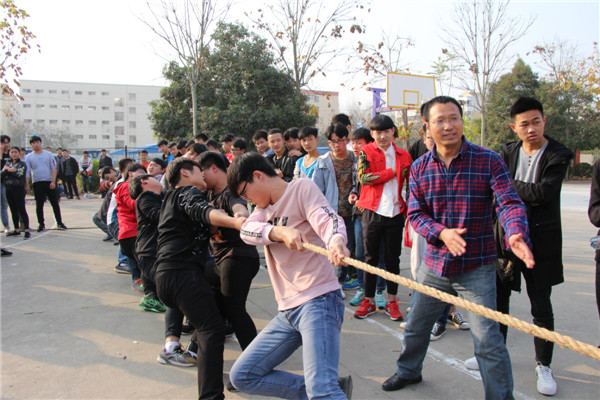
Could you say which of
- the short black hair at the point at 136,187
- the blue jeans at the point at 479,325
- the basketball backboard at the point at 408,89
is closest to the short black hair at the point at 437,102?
the blue jeans at the point at 479,325

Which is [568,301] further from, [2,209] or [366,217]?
[2,209]

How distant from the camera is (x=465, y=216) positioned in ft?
7.97

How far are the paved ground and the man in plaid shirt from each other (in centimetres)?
66

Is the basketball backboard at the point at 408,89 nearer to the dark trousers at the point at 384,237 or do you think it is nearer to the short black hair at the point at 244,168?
the dark trousers at the point at 384,237

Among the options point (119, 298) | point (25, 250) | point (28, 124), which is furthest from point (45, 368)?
point (28, 124)

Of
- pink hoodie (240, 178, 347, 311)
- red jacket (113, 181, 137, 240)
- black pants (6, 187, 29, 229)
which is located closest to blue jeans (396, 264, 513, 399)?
pink hoodie (240, 178, 347, 311)

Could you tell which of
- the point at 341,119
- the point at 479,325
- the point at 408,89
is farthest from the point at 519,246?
the point at 408,89

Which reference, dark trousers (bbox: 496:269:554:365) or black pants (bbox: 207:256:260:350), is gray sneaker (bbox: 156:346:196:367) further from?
dark trousers (bbox: 496:269:554:365)

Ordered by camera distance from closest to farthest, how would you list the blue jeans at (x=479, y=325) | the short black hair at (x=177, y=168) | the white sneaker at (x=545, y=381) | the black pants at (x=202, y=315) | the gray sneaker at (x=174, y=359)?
the blue jeans at (x=479, y=325) < the black pants at (x=202, y=315) < the white sneaker at (x=545, y=381) < the short black hair at (x=177, y=168) < the gray sneaker at (x=174, y=359)

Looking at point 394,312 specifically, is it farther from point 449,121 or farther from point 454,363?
point 449,121

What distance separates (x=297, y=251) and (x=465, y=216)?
3.29 ft

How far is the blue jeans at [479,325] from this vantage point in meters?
2.32

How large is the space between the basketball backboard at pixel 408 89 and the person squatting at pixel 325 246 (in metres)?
13.8

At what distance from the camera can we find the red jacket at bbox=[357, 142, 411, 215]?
4078 mm
